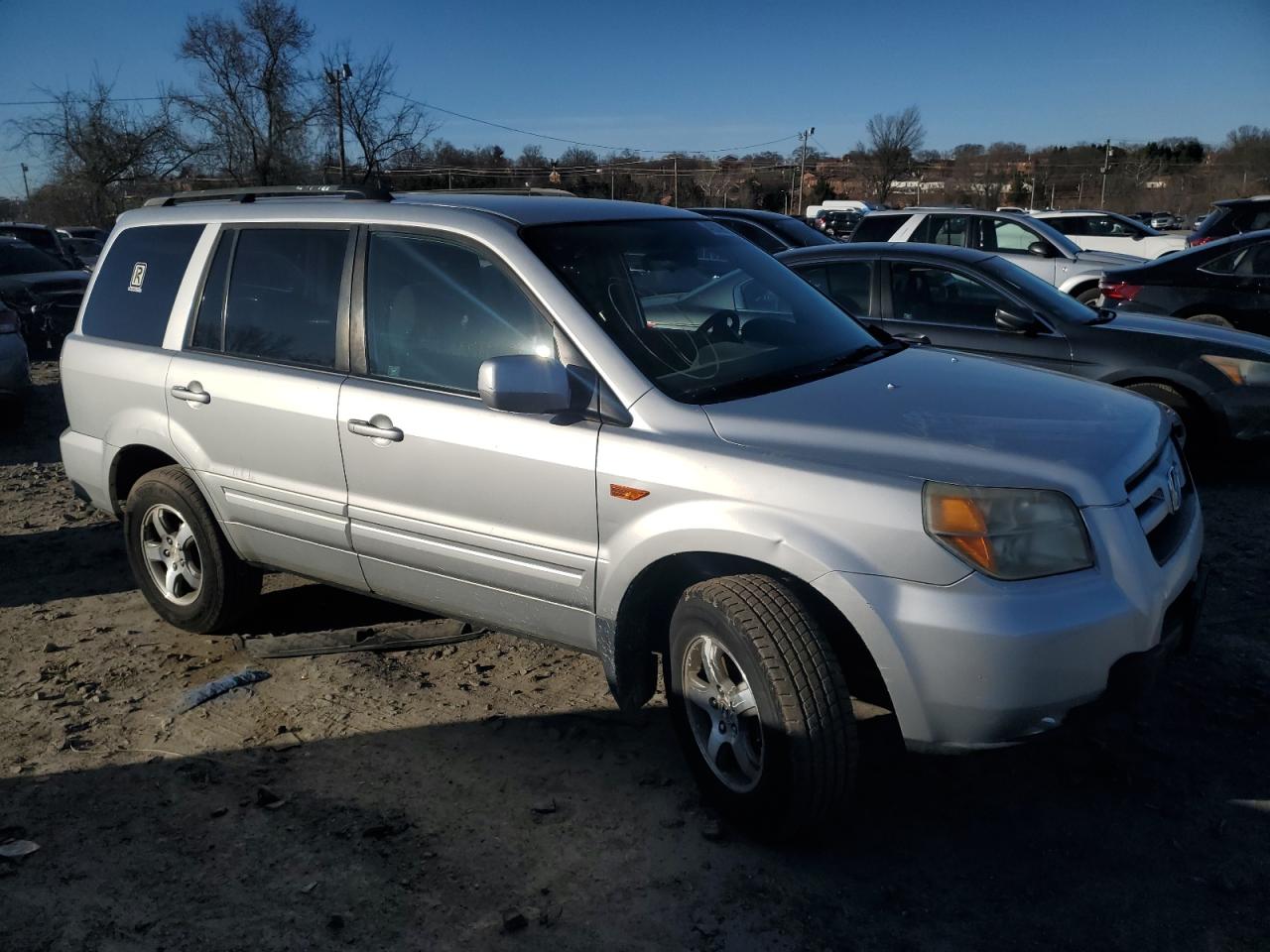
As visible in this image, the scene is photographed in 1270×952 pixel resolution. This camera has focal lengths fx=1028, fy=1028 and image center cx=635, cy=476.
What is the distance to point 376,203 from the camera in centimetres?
396

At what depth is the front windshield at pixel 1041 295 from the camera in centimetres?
665

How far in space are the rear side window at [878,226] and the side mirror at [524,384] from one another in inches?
428

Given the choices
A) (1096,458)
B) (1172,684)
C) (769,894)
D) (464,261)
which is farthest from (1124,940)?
(464,261)

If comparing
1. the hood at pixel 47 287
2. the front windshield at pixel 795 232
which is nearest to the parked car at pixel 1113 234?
the front windshield at pixel 795 232

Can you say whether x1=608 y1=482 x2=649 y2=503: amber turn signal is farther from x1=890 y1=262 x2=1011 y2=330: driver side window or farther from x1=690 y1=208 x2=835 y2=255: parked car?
x1=690 y1=208 x2=835 y2=255: parked car

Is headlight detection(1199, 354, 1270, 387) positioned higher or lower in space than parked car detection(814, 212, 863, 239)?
lower

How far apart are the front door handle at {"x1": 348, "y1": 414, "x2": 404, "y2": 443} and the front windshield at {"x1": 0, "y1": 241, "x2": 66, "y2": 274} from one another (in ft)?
42.0

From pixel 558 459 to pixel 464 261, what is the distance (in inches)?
35.4

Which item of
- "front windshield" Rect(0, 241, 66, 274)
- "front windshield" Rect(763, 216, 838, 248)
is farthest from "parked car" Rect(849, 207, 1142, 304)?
"front windshield" Rect(0, 241, 66, 274)

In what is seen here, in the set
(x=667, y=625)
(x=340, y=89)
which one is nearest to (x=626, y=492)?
(x=667, y=625)

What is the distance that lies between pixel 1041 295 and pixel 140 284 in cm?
534

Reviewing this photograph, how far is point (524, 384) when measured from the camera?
3.08m

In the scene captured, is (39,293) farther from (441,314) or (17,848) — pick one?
(17,848)

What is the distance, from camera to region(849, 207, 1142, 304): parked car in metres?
12.4
